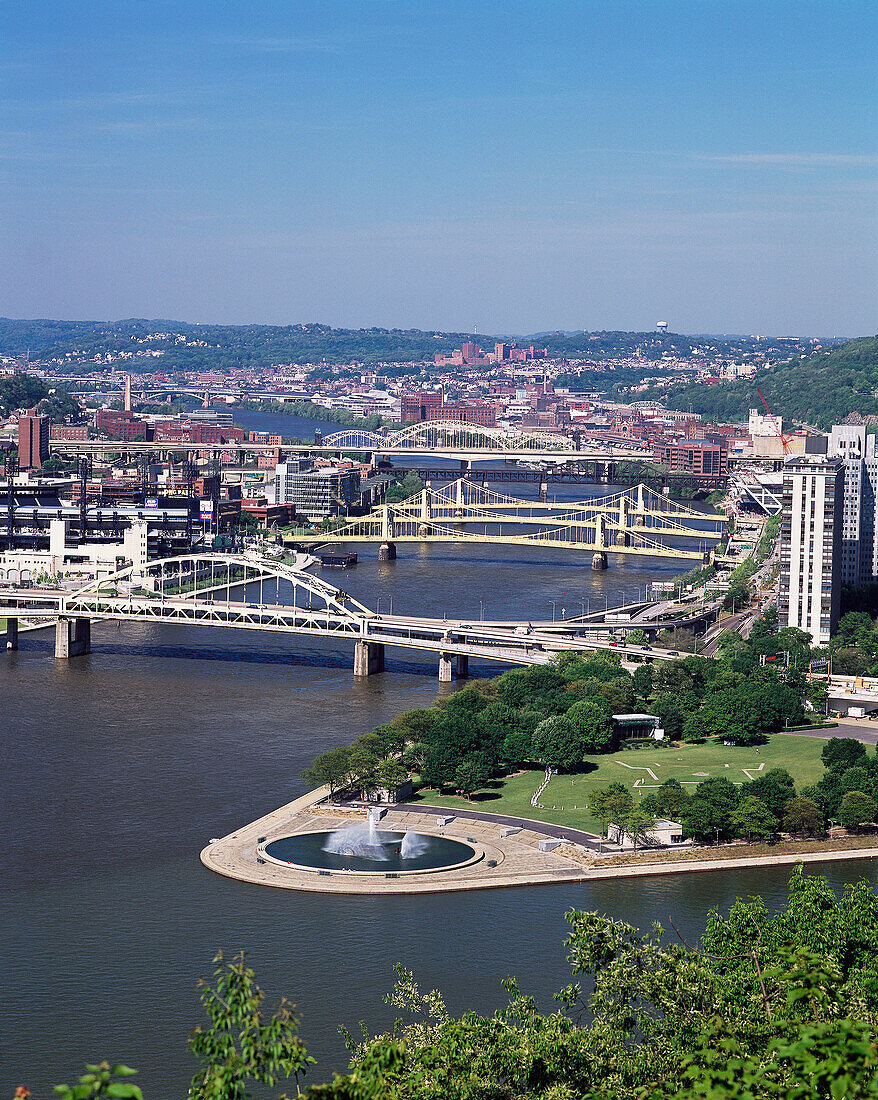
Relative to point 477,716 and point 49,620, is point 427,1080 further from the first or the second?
point 49,620

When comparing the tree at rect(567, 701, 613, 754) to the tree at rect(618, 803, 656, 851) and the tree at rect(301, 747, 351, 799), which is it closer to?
the tree at rect(301, 747, 351, 799)

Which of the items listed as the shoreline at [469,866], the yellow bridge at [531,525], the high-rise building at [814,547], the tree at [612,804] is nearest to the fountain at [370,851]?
the shoreline at [469,866]

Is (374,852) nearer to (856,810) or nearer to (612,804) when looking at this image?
(612,804)

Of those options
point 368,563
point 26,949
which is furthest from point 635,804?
point 368,563

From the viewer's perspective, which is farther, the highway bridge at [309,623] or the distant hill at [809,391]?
the distant hill at [809,391]

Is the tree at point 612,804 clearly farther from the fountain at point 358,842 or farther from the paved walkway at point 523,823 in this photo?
the fountain at point 358,842

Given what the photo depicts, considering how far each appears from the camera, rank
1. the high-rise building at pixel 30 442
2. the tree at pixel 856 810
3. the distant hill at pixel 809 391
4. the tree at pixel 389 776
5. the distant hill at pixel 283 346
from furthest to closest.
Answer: the distant hill at pixel 283 346 < the distant hill at pixel 809 391 < the high-rise building at pixel 30 442 < the tree at pixel 389 776 < the tree at pixel 856 810

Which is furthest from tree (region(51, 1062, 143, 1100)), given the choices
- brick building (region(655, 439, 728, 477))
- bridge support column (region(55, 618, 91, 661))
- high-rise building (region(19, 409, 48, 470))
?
brick building (region(655, 439, 728, 477))
